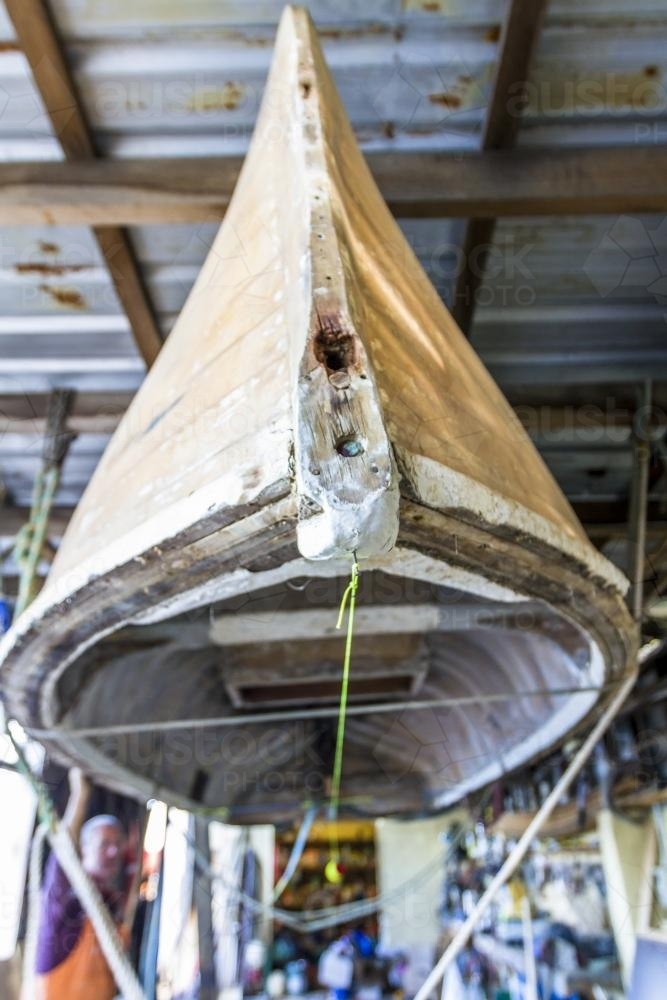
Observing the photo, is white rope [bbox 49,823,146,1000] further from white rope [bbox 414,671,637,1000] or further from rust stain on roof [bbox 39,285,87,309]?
rust stain on roof [bbox 39,285,87,309]

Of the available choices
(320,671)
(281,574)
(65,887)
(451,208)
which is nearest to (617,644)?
(281,574)

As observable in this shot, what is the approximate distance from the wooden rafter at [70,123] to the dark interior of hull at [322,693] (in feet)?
3.82

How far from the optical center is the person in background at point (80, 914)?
3.00 m

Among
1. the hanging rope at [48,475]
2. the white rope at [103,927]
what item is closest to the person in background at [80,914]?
the hanging rope at [48,475]

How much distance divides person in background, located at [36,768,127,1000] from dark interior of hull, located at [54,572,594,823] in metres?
0.57

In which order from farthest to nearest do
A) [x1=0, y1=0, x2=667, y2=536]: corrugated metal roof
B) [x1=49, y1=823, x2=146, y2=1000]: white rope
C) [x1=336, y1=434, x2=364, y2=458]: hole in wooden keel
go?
[x1=0, y1=0, x2=667, y2=536]: corrugated metal roof
[x1=49, y1=823, x2=146, y2=1000]: white rope
[x1=336, y1=434, x2=364, y2=458]: hole in wooden keel

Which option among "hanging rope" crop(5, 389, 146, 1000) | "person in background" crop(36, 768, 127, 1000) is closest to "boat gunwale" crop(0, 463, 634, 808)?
"hanging rope" crop(5, 389, 146, 1000)

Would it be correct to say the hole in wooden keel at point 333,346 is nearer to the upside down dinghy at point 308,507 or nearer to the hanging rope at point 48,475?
the upside down dinghy at point 308,507

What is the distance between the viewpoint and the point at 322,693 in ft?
8.82

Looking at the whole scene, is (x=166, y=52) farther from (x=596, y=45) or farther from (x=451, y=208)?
(x=596, y=45)

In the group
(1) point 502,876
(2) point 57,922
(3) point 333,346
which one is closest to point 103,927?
(1) point 502,876

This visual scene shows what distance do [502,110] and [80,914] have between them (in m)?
3.73

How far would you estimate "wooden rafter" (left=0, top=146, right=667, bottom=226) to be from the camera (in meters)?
1.96

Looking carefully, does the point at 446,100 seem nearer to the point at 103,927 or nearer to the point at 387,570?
the point at 387,570
